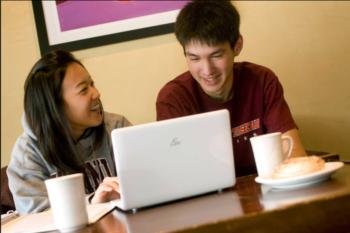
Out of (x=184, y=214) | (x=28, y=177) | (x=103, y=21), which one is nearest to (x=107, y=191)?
(x=184, y=214)

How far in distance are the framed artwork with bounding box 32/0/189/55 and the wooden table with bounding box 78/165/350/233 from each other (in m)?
1.18

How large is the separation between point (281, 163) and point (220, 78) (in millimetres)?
601

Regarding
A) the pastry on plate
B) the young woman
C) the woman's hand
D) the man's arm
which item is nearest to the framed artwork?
the young woman

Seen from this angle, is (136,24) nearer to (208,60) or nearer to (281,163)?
(208,60)

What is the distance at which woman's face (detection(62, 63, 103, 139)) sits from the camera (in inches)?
66.8

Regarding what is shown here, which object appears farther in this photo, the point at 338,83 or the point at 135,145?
the point at 338,83

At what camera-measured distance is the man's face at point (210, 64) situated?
5.09ft

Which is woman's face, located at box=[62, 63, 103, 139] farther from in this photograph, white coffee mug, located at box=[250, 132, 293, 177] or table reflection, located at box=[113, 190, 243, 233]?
white coffee mug, located at box=[250, 132, 293, 177]

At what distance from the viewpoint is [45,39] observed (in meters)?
2.00

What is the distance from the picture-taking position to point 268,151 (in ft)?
3.47

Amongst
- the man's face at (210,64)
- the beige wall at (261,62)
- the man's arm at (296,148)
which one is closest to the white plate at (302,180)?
the man's arm at (296,148)

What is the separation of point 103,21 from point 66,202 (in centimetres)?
123

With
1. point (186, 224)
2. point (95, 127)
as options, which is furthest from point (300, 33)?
point (186, 224)

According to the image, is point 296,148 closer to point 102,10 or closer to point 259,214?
point 259,214
